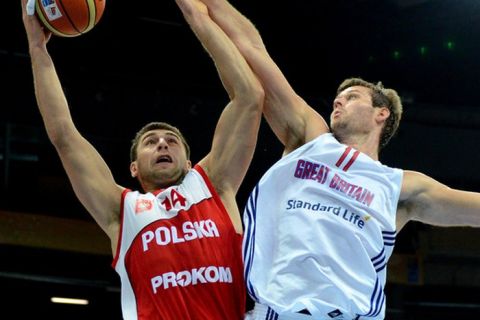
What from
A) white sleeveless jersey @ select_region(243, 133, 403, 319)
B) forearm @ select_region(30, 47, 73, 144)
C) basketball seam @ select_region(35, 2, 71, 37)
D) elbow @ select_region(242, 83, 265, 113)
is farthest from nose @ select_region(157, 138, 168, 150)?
white sleeveless jersey @ select_region(243, 133, 403, 319)

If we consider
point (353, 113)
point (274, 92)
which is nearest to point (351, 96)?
point (353, 113)

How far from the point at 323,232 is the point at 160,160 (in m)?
1.09

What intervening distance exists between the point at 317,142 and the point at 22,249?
6418 mm

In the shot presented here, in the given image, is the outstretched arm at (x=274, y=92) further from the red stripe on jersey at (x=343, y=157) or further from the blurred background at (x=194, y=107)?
the blurred background at (x=194, y=107)

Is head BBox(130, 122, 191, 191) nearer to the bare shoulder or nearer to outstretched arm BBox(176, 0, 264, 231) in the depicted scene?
outstretched arm BBox(176, 0, 264, 231)

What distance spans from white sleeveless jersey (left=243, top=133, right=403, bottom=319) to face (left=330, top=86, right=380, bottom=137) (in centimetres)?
12

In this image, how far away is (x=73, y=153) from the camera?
394 centimetres

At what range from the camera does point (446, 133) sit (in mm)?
10227

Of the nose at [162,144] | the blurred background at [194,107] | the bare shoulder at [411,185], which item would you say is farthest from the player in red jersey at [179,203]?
the blurred background at [194,107]

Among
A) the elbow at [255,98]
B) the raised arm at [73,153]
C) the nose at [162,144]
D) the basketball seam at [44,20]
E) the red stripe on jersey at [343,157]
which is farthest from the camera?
the nose at [162,144]

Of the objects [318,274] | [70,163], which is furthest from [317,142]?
[70,163]

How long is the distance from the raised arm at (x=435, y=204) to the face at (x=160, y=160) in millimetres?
1057

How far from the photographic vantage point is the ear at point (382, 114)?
3812mm

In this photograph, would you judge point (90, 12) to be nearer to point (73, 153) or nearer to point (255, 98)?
point (73, 153)
